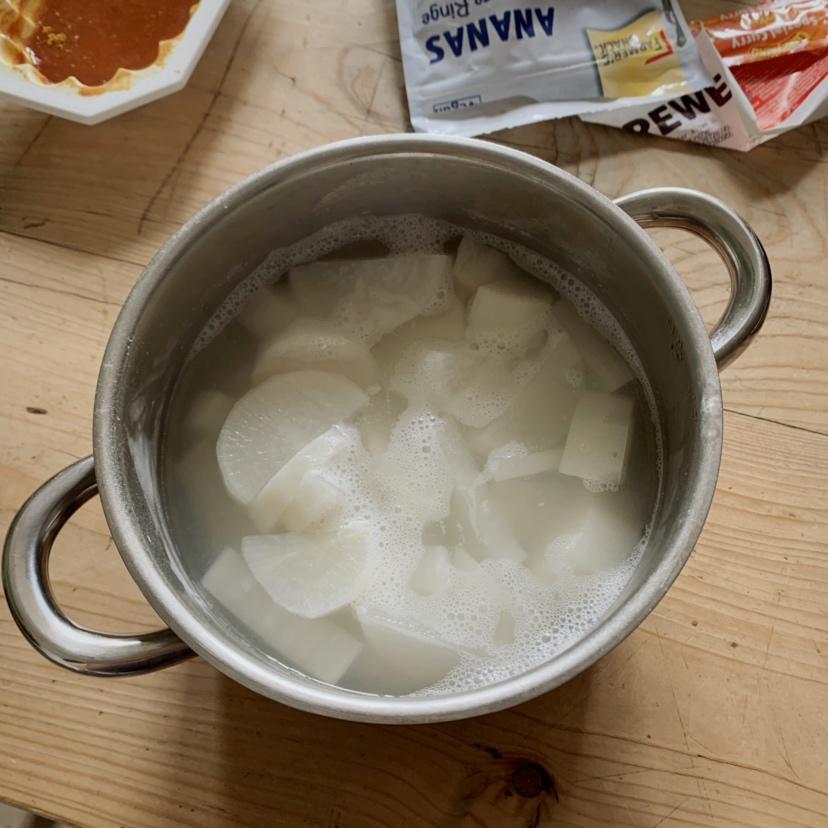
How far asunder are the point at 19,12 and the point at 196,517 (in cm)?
54

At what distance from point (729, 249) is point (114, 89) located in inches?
21.5

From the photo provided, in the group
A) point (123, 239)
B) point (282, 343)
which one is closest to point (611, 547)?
point (282, 343)

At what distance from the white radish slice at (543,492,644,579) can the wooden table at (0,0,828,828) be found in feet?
0.30

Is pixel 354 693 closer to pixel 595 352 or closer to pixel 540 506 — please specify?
pixel 540 506

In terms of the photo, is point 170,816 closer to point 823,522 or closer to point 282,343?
point 282,343

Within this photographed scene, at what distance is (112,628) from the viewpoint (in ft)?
2.16

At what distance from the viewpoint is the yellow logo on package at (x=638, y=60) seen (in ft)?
2.59

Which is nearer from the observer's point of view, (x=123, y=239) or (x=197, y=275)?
(x=197, y=275)

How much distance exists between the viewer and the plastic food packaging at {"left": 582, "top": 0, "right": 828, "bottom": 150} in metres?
→ 0.77

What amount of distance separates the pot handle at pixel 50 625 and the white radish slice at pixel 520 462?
26cm

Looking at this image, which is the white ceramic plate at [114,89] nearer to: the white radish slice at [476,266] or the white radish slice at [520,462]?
the white radish slice at [476,266]

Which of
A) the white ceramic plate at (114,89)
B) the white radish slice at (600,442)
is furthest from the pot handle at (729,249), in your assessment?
the white ceramic plate at (114,89)

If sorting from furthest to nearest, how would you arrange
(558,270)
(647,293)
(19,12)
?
(19,12)
(558,270)
(647,293)

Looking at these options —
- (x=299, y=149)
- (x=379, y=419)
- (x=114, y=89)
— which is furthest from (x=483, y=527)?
(x=114, y=89)
